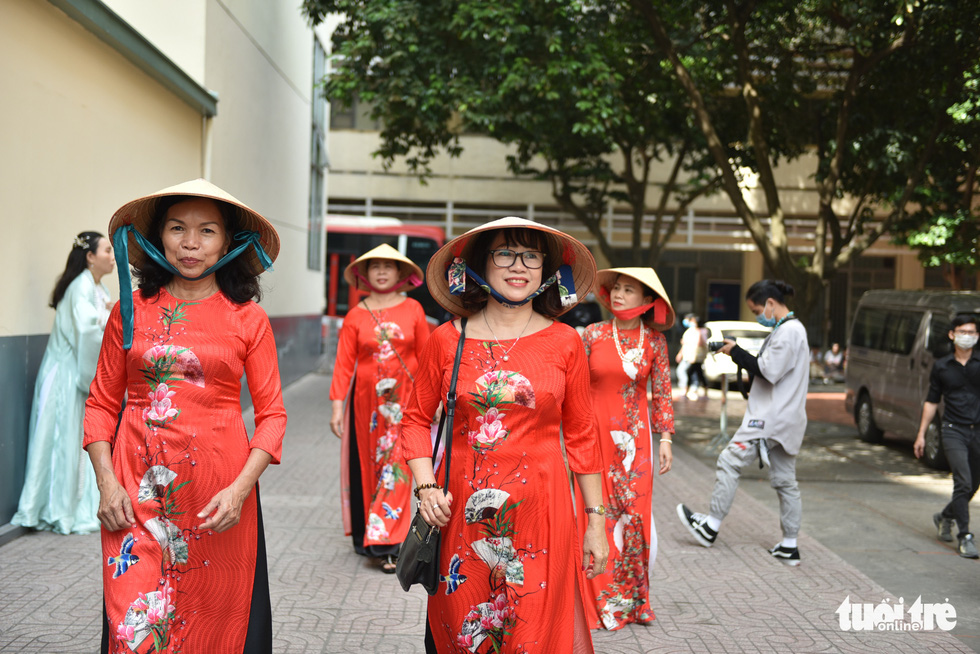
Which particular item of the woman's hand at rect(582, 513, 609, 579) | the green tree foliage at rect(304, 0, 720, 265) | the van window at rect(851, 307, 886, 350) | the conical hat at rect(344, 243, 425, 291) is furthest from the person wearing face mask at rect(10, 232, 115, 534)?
the van window at rect(851, 307, 886, 350)

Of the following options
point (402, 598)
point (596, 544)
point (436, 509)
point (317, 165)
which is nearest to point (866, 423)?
point (402, 598)

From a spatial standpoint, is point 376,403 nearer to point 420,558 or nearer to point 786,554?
point 786,554

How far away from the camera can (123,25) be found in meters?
8.26

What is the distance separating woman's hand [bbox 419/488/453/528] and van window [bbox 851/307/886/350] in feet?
37.1

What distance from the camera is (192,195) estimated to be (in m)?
3.13

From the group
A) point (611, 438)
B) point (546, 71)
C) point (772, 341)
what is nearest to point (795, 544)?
point (772, 341)

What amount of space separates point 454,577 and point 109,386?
1251 mm

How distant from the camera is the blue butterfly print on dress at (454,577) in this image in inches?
125

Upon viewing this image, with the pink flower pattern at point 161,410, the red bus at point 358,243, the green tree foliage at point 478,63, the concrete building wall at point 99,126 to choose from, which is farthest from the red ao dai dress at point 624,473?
the red bus at point 358,243

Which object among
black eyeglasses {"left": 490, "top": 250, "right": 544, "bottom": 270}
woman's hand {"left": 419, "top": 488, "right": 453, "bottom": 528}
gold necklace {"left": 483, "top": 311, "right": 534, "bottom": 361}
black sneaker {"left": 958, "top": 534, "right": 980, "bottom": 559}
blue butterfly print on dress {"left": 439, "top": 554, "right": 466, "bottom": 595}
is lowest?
black sneaker {"left": 958, "top": 534, "right": 980, "bottom": 559}

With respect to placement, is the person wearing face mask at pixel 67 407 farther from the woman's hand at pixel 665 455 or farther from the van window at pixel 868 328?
the van window at pixel 868 328

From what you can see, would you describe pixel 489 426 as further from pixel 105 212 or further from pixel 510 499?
pixel 105 212

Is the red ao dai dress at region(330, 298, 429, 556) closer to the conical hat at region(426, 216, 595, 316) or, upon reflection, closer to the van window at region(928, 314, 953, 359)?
the conical hat at region(426, 216, 595, 316)

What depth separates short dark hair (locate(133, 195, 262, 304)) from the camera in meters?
3.20
